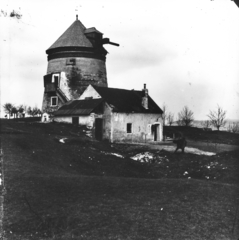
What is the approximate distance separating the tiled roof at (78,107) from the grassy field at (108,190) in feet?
14.0

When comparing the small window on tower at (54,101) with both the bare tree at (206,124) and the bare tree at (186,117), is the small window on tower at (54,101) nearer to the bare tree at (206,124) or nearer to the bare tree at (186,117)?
the bare tree at (186,117)

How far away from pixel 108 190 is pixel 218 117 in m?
5.55

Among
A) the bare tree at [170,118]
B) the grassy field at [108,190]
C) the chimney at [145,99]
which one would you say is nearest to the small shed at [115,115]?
the chimney at [145,99]

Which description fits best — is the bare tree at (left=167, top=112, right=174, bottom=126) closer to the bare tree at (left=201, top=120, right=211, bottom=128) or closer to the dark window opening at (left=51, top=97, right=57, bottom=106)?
the bare tree at (left=201, top=120, right=211, bottom=128)

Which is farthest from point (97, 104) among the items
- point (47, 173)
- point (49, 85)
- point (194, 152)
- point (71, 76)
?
point (47, 173)

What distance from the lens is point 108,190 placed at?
429 inches

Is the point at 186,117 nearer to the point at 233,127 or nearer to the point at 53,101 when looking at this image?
the point at 233,127

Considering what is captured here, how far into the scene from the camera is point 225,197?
1070cm

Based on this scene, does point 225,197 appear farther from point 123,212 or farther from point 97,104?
point 97,104

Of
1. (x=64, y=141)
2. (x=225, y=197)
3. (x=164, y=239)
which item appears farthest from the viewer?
(x=64, y=141)

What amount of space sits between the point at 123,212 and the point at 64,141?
593 cm

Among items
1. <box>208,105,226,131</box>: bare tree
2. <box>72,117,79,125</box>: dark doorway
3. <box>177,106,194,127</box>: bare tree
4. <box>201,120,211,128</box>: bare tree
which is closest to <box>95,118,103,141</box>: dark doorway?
<box>72,117,79,125</box>: dark doorway

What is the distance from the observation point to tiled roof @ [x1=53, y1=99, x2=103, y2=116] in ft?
66.6

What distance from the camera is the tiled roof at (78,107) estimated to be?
66.6 ft
